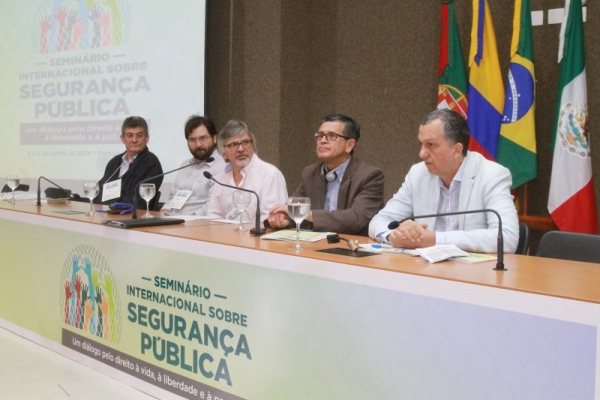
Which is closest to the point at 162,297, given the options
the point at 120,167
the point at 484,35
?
the point at 120,167

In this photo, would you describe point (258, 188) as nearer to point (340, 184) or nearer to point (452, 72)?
point (340, 184)

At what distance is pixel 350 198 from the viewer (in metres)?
2.87

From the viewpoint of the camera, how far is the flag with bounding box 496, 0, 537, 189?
3398 mm

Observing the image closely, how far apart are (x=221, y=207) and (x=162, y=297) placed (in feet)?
3.69

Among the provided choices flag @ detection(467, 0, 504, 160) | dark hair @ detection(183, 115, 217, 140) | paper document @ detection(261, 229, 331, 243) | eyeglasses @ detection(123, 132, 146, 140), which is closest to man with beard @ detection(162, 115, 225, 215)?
dark hair @ detection(183, 115, 217, 140)

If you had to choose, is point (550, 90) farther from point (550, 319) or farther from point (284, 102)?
point (550, 319)

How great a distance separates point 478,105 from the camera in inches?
139

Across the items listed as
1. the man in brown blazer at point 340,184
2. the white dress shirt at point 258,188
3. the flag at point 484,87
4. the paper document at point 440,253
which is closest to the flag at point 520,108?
the flag at point 484,87

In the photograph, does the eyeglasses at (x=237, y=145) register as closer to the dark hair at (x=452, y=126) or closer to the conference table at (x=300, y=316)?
the conference table at (x=300, y=316)

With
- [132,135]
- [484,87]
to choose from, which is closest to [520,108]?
[484,87]

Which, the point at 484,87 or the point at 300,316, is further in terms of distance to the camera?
the point at 484,87

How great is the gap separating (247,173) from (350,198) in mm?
670

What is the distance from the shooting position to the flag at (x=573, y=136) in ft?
10.6

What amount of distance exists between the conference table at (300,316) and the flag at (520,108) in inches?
64.4
